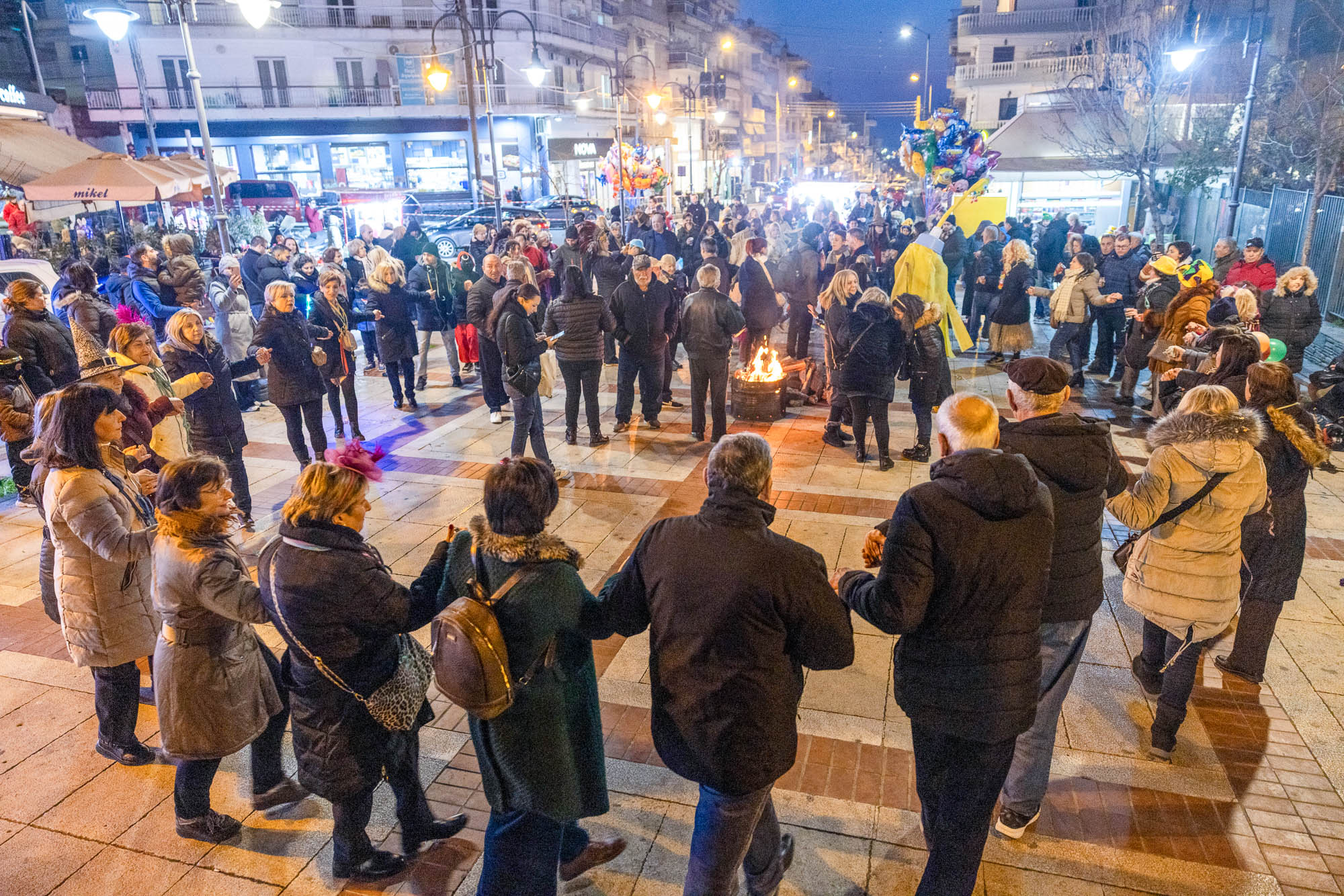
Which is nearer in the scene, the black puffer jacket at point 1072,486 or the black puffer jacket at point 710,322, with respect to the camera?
the black puffer jacket at point 1072,486

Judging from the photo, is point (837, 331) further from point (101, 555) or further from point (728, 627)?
point (101, 555)

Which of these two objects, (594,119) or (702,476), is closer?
(702,476)

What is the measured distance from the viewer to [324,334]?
8.19 m

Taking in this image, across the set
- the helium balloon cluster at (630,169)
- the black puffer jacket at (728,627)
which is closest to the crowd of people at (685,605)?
the black puffer jacket at (728,627)

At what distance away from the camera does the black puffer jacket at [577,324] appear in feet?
26.4

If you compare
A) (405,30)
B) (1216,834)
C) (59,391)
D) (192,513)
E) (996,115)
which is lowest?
(1216,834)

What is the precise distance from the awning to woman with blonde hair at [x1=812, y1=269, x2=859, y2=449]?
1297cm

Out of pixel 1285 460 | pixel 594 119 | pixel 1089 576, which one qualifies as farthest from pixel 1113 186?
pixel 594 119

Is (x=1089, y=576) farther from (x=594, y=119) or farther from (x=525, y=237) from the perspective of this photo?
(x=594, y=119)

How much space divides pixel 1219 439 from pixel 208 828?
4540 mm

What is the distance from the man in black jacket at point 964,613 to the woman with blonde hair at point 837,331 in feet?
16.6

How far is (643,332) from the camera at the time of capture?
8719 mm

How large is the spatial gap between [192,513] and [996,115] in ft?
141

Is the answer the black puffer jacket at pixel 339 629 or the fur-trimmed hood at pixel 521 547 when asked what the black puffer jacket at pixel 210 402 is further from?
the fur-trimmed hood at pixel 521 547
